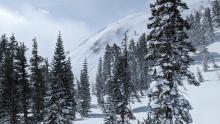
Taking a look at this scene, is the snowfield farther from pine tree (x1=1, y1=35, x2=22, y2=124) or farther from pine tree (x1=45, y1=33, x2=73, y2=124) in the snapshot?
pine tree (x1=1, y1=35, x2=22, y2=124)

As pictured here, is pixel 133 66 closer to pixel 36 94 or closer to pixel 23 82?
pixel 36 94

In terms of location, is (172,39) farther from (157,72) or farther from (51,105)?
(51,105)

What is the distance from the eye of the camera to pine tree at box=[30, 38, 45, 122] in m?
52.3

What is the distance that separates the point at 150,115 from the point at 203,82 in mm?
72590

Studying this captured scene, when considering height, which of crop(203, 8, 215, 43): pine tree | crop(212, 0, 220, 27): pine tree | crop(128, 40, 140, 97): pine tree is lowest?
crop(128, 40, 140, 97): pine tree

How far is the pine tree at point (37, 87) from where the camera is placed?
52.3 metres

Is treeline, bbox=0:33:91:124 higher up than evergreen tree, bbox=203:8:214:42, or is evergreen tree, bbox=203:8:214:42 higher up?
evergreen tree, bbox=203:8:214:42

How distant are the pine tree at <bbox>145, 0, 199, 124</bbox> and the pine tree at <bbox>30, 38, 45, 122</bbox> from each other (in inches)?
1203

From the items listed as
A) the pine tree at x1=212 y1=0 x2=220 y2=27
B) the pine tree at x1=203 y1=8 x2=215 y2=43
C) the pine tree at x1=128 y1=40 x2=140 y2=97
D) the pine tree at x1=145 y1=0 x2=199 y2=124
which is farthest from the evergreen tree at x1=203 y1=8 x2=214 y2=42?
the pine tree at x1=145 y1=0 x2=199 y2=124

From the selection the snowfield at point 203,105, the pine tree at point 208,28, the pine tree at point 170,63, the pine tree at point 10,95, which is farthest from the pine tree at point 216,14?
the pine tree at point 170,63

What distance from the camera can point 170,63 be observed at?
75.6ft

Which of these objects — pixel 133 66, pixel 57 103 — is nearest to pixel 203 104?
pixel 57 103

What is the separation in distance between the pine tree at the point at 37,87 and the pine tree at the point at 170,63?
3055 cm

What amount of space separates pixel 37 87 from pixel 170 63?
116ft
